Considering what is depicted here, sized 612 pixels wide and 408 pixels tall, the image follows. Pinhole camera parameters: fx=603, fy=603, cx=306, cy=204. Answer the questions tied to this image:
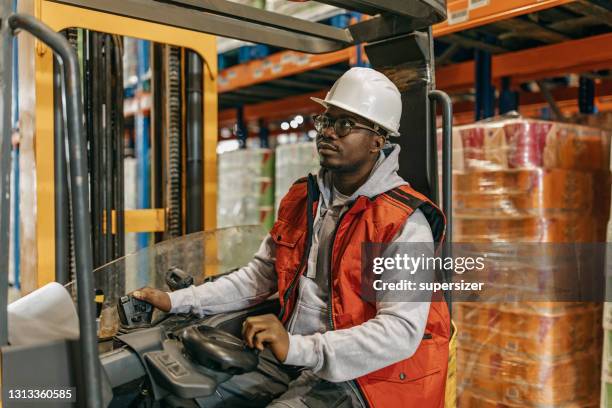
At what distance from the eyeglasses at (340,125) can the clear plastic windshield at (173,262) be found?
817mm

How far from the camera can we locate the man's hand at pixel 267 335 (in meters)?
1.79

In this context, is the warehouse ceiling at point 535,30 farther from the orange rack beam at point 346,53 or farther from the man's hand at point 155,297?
the man's hand at point 155,297

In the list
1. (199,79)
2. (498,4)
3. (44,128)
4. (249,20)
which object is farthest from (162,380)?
(498,4)

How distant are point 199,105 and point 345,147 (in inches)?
63.3

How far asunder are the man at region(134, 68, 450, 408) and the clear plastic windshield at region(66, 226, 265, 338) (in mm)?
181

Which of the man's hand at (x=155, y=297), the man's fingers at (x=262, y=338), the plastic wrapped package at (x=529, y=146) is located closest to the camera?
the man's fingers at (x=262, y=338)

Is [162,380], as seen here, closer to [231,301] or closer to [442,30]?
[231,301]

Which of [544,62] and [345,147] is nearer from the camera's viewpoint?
[345,147]

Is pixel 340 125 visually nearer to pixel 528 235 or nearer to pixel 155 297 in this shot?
pixel 155 297

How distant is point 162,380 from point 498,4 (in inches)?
109

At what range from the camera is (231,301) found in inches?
102

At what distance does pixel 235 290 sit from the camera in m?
2.61

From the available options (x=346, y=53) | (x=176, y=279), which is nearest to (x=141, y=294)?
(x=176, y=279)

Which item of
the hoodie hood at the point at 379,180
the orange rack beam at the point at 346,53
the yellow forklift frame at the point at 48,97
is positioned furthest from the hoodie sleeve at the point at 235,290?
the orange rack beam at the point at 346,53
